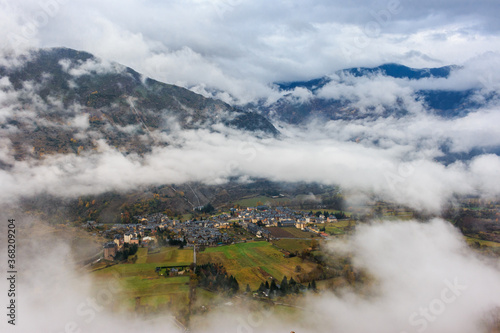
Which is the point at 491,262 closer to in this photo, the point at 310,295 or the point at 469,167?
the point at 310,295

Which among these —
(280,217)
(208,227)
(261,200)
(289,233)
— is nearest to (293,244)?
(289,233)

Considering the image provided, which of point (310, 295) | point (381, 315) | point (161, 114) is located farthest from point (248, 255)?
point (161, 114)

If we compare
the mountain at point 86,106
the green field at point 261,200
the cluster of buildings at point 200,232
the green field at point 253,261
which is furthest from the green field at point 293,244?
the mountain at point 86,106

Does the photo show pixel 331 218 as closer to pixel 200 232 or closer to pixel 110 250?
pixel 200 232

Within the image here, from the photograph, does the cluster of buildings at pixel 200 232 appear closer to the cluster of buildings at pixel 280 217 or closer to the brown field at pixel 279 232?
the cluster of buildings at pixel 280 217

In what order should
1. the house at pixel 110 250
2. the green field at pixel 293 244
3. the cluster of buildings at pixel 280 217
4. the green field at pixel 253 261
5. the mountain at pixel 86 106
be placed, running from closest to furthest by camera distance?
1. the green field at pixel 253 261
2. the house at pixel 110 250
3. the green field at pixel 293 244
4. the cluster of buildings at pixel 280 217
5. the mountain at pixel 86 106

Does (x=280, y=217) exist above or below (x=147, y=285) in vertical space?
below
